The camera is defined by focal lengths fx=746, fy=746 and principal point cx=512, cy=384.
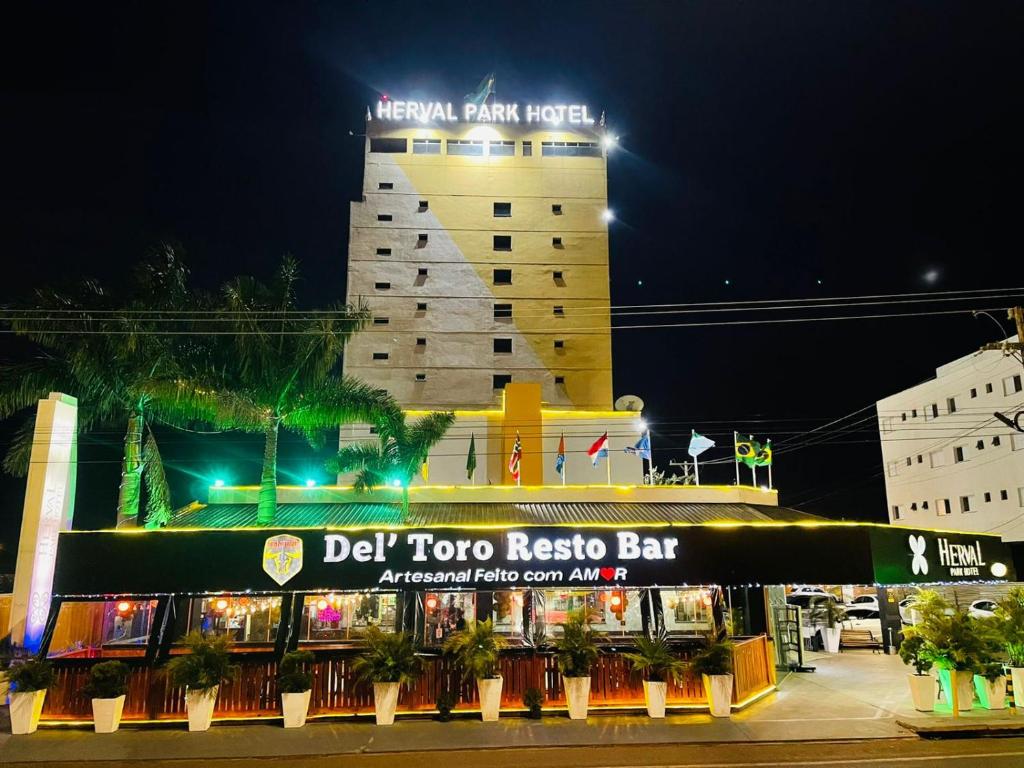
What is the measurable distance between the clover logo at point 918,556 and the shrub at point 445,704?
1214cm

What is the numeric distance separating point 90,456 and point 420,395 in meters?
36.1

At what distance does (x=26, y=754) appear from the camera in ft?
41.8

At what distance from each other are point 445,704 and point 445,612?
573 cm

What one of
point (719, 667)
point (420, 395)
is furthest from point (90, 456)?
point (719, 667)

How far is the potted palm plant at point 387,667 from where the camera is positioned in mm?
14828

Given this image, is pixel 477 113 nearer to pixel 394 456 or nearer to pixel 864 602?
pixel 394 456

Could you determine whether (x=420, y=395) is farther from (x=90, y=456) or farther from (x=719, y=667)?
(x=90, y=456)

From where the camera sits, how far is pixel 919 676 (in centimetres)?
1544

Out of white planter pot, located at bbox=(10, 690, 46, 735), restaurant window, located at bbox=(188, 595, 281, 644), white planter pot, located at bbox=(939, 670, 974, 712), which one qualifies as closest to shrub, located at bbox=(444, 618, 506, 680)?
restaurant window, located at bbox=(188, 595, 281, 644)

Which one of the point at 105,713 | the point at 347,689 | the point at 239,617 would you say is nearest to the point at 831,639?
the point at 347,689

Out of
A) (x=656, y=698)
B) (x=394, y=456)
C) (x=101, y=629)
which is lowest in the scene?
(x=656, y=698)

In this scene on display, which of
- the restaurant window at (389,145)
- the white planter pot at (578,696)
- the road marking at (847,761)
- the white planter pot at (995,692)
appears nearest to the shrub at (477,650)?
the white planter pot at (578,696)

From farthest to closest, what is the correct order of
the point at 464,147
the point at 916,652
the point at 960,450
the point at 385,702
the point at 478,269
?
1. the point at 960,450
2. the point at 464,147
3. the point at 478,269
4. the point at 916,652
5. the point at 385,702

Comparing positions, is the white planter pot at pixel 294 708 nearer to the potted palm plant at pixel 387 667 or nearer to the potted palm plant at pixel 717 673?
the potted palm plant at pixel 387 667
